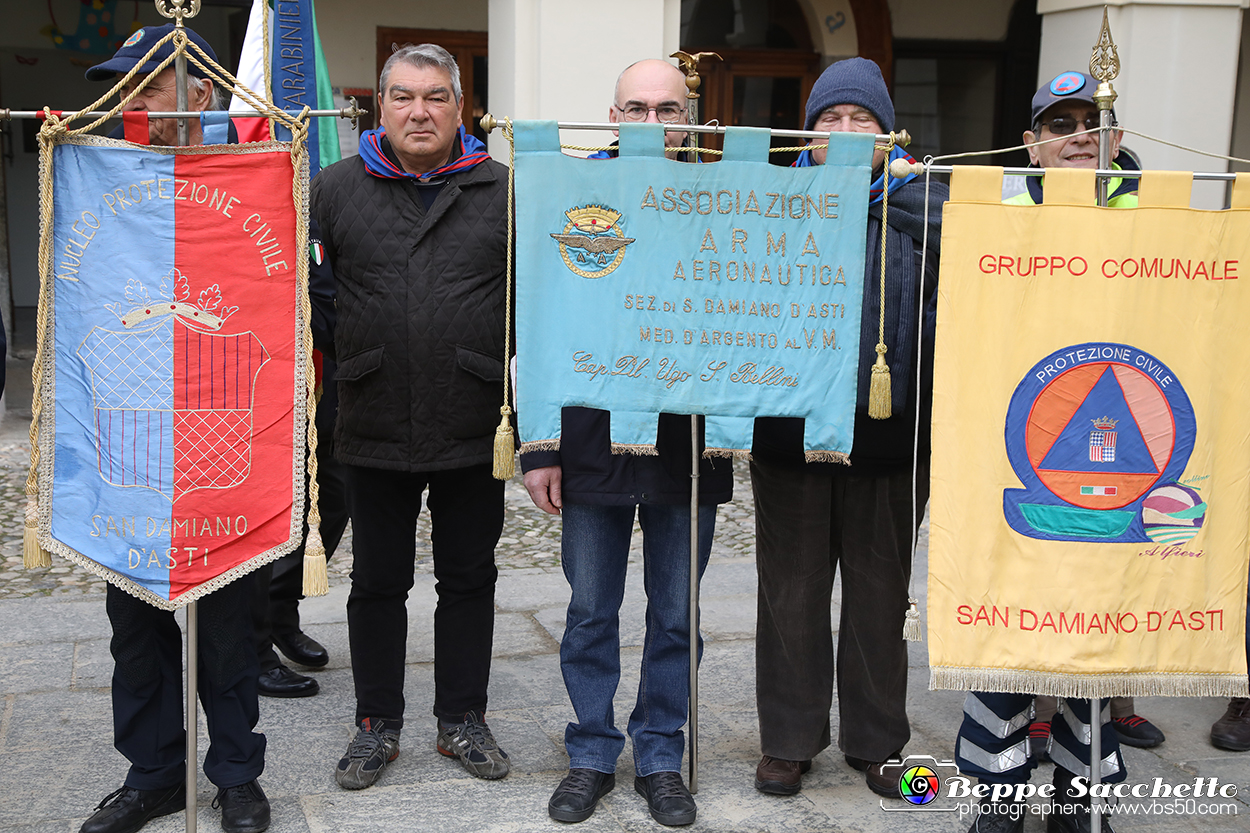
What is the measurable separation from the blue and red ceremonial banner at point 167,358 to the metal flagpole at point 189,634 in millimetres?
86

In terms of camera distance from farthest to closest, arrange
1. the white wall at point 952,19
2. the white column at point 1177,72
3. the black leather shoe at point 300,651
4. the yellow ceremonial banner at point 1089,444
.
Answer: the white wall at point 952,19 → the white column at point 1177,72 → the black leather shoe at point 300,651 → the yellow ceremonial banner at point 1089,444

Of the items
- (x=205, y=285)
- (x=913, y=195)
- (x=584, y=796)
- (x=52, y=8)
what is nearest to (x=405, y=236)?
(x=205, y=285)

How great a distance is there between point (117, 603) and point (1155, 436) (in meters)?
2.68

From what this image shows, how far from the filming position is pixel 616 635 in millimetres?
3498

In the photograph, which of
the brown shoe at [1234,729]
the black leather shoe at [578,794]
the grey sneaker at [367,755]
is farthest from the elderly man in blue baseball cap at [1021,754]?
the grey sneaker at [367,755]

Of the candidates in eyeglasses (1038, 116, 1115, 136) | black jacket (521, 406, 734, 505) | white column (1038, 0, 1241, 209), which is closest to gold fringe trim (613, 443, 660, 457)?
black jacket (521, 406, 734, 505)

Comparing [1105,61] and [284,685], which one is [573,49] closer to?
[284,685]

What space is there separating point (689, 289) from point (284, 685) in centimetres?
217

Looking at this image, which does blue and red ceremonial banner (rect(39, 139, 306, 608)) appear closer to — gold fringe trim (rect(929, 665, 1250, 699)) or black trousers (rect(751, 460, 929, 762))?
black trousers (rect(751, 460, 929, 762))

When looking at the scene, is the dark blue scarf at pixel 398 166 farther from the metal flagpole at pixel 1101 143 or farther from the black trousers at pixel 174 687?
the metal flagpole at pixel 1101 143

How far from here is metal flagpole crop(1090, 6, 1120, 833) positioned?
2.86 m

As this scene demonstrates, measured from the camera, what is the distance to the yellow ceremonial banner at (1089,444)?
2809mm

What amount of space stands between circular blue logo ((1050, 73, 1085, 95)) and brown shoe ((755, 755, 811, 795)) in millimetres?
2284

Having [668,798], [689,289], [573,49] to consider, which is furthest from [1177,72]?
[668,798]
